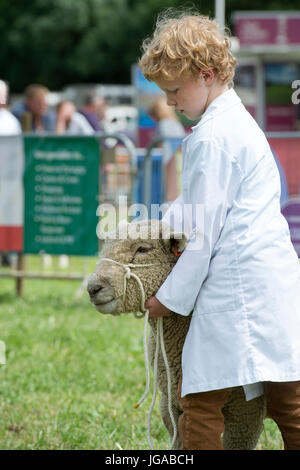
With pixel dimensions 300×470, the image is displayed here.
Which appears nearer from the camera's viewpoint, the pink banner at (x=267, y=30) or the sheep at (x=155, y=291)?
the sheep at (x=155, y=291)

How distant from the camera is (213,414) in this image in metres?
2.94

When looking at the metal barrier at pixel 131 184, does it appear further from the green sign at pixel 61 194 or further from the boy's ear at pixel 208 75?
the boy's ear at pixel 208 75

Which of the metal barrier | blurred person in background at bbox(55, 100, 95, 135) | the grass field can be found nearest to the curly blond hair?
the grass field

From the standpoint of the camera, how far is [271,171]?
303 centimetres

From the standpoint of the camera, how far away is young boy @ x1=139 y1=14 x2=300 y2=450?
283cm

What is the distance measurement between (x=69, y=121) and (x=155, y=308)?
8180 millimetres

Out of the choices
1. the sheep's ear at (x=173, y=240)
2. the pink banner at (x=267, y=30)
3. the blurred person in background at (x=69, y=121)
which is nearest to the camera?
the sheep's ear at (x=173, y=240)

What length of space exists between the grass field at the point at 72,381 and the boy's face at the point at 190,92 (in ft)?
5.69

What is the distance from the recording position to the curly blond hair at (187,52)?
9.49ft

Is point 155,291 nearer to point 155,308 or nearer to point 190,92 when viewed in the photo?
point 155,308

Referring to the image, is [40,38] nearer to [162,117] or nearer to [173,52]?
[162,117]

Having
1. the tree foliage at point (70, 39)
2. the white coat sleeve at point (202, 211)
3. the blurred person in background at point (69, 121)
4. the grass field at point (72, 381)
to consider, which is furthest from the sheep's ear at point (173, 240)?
the tree foliage at point (70, 39)

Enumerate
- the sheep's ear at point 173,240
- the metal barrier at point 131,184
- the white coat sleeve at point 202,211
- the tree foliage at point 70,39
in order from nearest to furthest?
the white coat sleeve at point 202,211 → the sheep's ear at point 173,240 → the metal barrier at point 131,184 → the tree foliage at point 70,39
